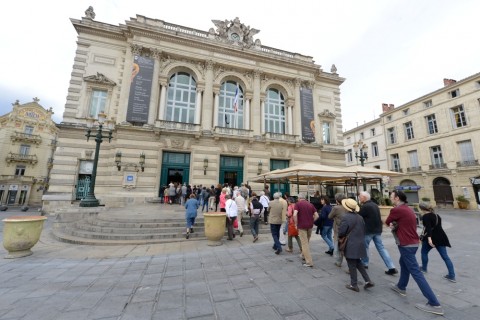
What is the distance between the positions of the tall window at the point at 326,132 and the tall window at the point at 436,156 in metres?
17.3

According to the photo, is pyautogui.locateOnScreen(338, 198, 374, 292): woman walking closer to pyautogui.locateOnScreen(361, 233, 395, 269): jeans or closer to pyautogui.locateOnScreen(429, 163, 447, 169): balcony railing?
pyautogui.locateOnScreen(361, 233, 395, 269): jeans

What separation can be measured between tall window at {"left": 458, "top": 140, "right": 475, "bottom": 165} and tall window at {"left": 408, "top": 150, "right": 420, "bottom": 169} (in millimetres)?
4884

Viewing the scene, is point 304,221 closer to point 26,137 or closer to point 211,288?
point 211,288

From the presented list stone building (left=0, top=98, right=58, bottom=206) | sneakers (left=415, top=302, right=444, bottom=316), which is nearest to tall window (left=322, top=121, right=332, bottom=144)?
sneakers (left=415, top=302, right=444, bottom=316)

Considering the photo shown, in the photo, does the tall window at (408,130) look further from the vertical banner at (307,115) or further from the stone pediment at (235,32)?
the stone pediment at (235,32)

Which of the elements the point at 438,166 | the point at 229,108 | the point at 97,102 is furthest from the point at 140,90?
the point at 438,166

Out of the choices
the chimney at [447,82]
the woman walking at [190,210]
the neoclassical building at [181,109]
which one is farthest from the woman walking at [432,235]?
the chimney at [447,82]

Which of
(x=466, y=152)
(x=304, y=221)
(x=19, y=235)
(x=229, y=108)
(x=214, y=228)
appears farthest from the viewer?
(x=466, y=152)

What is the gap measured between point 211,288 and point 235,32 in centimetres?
2346

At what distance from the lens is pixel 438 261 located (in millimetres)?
5602

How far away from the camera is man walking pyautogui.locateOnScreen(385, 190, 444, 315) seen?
3309 millimetres

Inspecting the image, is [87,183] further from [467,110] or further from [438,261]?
[467,110]

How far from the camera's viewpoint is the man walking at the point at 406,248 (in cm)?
331

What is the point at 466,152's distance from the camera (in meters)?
25.0
